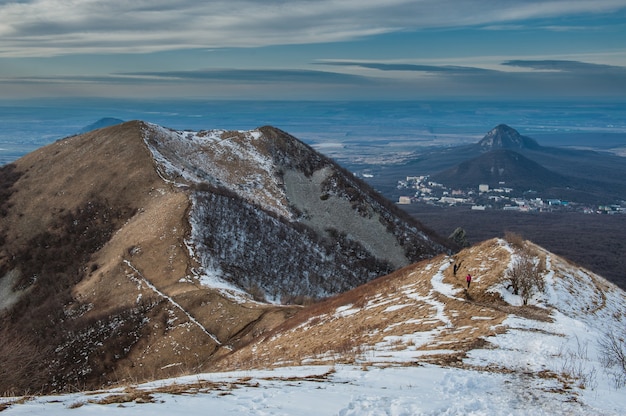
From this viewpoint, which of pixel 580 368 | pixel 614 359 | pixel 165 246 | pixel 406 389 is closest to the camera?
pixel 406 389

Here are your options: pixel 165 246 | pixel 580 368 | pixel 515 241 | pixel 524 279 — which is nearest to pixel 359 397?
pixel 580 368

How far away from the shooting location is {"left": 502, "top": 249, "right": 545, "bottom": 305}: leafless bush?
1066 inches

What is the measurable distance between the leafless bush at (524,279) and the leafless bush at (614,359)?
572cm

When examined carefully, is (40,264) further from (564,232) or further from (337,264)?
(564,232)

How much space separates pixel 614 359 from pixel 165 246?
41.4 metres

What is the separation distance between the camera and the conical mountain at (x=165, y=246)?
35469 mm

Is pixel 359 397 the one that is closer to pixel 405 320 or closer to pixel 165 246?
pixel 405 320

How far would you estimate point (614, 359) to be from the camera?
17.9 meters

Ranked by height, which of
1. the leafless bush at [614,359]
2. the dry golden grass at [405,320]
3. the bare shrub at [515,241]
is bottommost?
the dry golden grass at [405,320]

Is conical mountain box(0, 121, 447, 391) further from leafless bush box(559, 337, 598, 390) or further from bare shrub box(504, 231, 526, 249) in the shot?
bare shrub box(504, 231, 526, 249)

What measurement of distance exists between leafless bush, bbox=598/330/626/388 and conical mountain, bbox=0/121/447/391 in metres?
16.3

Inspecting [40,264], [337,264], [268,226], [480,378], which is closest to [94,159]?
[40,264]

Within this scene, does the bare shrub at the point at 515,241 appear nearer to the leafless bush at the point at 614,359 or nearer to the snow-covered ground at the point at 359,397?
the leafless bush at the point at 614,359

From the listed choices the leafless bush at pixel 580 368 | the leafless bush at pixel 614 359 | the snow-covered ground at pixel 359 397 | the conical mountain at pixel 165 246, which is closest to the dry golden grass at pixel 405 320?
the snow-covered ground at pixel 359 397
